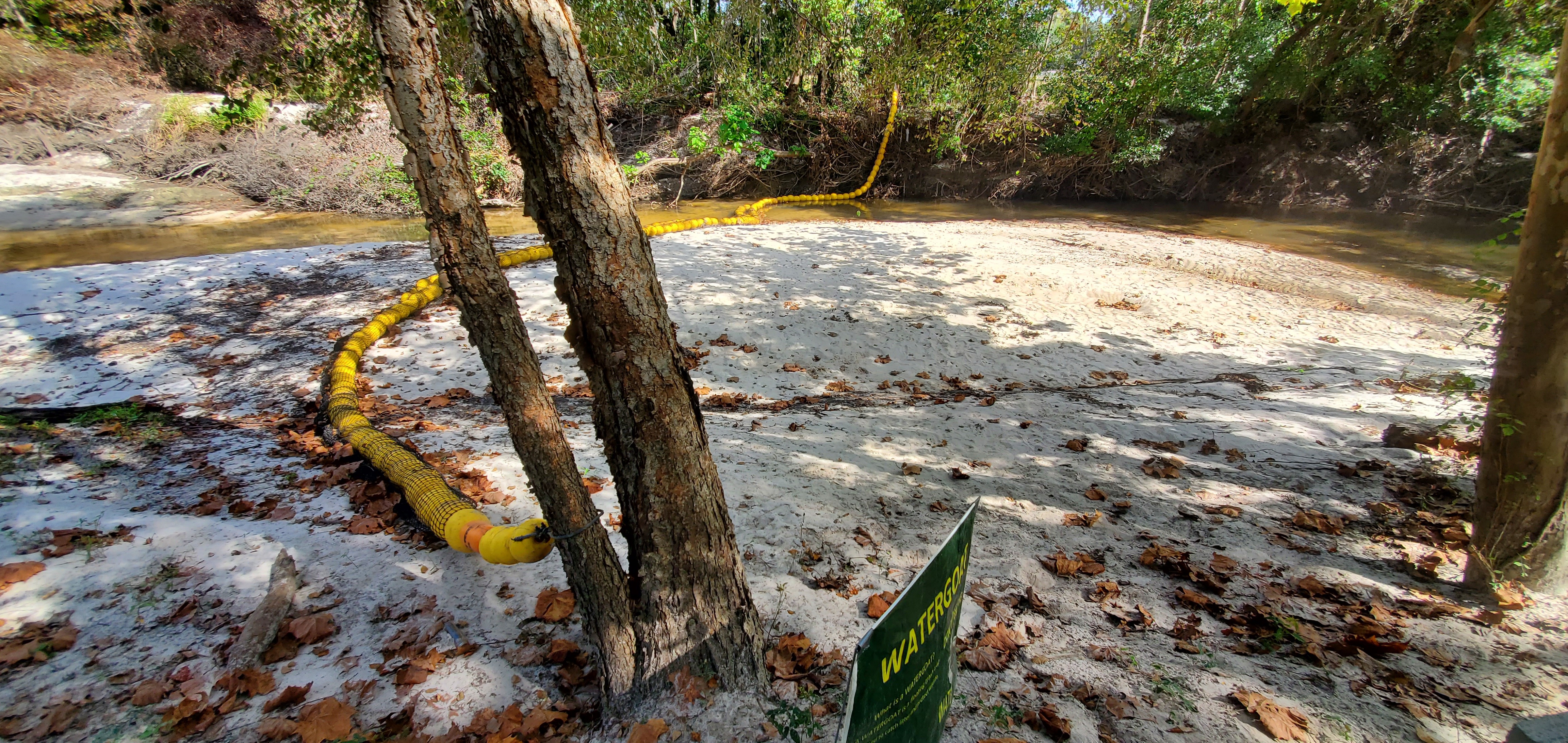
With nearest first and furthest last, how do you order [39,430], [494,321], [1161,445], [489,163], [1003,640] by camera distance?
[494,321]
[1003,640]
[39,430]
[1161,445]
[489,163]

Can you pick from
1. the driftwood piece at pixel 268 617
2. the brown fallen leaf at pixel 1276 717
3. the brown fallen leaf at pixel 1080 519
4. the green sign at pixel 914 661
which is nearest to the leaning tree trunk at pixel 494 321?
the green sign at pixel 914 661

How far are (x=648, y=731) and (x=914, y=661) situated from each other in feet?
4.02

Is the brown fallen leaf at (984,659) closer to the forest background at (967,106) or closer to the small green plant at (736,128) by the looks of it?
the forest background at (967,106)

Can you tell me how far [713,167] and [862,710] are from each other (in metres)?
18.4

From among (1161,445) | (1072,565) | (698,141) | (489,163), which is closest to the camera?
(1072,565)

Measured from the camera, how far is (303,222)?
44.7 ft

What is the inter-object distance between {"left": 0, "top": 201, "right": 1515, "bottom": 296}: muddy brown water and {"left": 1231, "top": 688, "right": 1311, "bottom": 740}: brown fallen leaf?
1146 cm

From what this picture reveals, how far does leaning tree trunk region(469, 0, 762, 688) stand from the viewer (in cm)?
162

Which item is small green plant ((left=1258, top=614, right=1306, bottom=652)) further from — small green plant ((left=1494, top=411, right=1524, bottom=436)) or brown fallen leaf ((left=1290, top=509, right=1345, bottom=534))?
small green plant ((left=1494, top=411, right=1524, bottom=436))

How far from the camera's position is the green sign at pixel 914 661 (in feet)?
4.29

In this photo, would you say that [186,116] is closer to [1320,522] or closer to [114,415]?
[114,415]

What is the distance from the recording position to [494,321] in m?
2.24

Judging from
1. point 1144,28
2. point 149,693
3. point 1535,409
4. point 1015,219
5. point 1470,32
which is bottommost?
point 149,693

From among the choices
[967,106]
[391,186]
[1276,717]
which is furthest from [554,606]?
[967,106]
